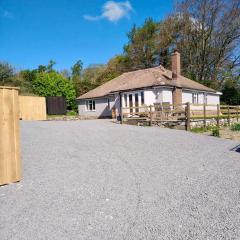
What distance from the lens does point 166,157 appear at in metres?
9.04

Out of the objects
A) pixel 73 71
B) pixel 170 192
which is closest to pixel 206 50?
pixel 73 71

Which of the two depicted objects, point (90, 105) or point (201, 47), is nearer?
point (90, 105)

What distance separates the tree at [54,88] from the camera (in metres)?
40.3

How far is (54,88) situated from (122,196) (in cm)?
3653

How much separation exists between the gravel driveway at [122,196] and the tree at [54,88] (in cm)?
3130

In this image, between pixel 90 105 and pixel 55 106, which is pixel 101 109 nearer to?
pixel 90 105

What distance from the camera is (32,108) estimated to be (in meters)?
27.4

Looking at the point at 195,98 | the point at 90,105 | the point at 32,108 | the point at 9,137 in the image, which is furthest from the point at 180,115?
the point at 90,105

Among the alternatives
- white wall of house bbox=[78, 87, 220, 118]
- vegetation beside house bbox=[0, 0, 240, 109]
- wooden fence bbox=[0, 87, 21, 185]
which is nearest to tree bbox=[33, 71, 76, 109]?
vegetation beside house bbox=[0, 0, 240, 109]

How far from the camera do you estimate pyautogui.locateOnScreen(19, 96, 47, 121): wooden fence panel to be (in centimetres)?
2656

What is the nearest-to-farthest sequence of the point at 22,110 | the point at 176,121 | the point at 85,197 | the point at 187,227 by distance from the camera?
the point at 187,227 < the point at 85,197 < the point at 176,121 < the point at 22,110

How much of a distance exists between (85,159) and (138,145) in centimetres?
314

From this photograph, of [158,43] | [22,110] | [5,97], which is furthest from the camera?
[158,43]

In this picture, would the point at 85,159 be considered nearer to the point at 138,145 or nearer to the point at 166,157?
the point at 166,157
